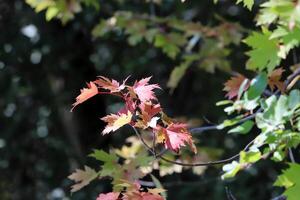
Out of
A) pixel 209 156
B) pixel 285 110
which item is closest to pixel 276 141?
pixel 285 110

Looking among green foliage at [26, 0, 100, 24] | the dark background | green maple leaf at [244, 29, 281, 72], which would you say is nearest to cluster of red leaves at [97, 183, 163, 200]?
green maple leaf at [244, 29, 281, 72]

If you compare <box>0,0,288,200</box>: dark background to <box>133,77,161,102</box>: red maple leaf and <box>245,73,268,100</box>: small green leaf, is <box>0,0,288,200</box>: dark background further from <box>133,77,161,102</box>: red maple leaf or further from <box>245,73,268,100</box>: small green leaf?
<box>133,77,161,102</box>: red maple leaf

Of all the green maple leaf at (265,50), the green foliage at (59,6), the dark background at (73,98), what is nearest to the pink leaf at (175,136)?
the green maple leaf at (265,50)

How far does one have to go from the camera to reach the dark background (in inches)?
149

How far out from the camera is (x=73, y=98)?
13.4ft

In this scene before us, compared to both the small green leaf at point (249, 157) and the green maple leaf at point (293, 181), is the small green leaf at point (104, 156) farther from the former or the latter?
the green maple leaf at point (293, 181)

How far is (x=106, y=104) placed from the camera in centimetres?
421

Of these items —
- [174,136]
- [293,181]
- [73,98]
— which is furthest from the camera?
[73,98]

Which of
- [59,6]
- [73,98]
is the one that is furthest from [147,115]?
[73,98]

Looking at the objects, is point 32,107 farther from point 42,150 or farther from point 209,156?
point 209,156

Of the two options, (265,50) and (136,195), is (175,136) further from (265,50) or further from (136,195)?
(265,50)

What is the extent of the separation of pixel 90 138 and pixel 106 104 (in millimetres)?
278

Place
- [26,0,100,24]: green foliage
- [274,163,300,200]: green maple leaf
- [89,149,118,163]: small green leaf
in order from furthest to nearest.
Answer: [26,0,100,24]: green foliage
[89,149,118,163]: small green leaf
[274,163,300,200]: green maple leaf

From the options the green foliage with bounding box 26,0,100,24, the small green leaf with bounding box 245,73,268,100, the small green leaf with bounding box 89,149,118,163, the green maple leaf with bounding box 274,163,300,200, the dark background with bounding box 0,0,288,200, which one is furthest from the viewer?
the dark background with bounding box 0,0,288,200
